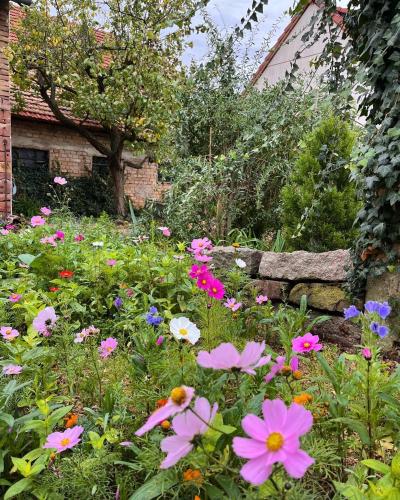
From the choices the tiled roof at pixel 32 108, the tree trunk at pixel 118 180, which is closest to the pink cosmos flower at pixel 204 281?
the tree trunk at pixel 118 180

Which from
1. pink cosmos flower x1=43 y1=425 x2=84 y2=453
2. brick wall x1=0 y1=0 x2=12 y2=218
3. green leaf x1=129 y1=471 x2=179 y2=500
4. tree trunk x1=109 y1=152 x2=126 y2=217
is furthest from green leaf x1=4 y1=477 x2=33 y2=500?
tree trunk x1=109 y1=152 x2=126 y2=217

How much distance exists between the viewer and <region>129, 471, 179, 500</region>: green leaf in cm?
102

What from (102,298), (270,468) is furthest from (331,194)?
(270,468)

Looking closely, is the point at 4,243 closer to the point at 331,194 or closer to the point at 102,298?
the point at 102,298

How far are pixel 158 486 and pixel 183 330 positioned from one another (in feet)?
1.33

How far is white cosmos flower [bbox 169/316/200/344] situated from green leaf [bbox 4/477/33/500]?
0.52m

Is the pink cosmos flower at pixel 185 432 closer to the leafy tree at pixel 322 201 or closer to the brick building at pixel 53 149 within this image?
the leafy tree at pixel 322 201

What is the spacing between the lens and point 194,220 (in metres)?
5.05

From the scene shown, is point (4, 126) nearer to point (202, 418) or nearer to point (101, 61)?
point (101, 61)

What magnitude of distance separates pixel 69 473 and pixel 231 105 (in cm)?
486

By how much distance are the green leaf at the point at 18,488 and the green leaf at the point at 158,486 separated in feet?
1.01

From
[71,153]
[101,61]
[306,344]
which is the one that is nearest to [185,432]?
[306,344]

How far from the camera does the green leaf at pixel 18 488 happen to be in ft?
3.68

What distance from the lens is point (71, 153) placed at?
13.4 m
